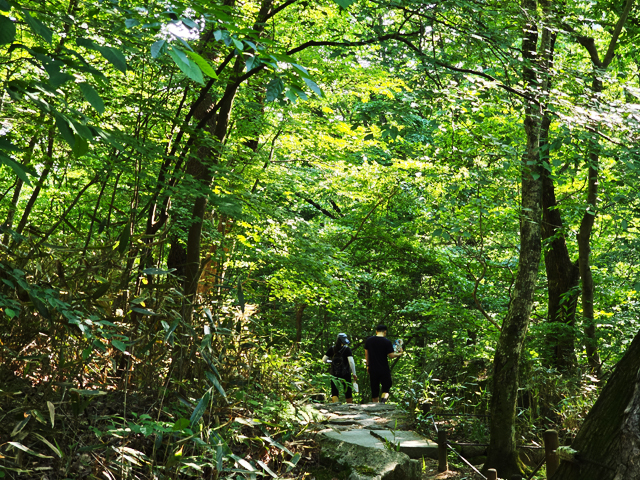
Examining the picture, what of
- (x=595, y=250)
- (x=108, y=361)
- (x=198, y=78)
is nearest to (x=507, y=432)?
(x=108, y=361)

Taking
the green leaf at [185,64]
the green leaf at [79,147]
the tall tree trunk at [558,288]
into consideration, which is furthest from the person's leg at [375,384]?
the green leaf at [185,64]

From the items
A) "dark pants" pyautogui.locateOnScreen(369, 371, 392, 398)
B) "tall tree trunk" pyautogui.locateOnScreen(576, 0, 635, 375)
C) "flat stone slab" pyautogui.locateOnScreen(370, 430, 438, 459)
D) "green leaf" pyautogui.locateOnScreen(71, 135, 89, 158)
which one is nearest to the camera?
"green leaf" pyautogui.locateOnScreen(71, 135, 89, 158)

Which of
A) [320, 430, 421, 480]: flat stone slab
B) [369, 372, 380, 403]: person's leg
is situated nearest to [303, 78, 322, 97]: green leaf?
[320, 430, 421, 480]: flat stone slab

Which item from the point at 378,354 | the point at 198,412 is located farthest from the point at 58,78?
the point at 378,354

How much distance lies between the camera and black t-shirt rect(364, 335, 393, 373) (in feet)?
30.6

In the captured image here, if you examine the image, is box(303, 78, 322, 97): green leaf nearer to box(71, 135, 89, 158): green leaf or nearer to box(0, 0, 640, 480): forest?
box(0, 0, 640, 480): forest

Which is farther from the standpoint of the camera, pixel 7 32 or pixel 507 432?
pixel 507 432

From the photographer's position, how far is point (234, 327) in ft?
16.3

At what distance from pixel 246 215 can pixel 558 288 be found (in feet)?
22.0

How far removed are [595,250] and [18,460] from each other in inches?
566

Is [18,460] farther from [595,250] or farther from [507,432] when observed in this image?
[595,250]

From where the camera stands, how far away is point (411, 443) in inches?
245

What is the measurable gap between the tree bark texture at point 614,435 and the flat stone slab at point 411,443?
3232 mm

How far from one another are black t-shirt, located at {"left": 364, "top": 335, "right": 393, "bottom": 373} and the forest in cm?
95
